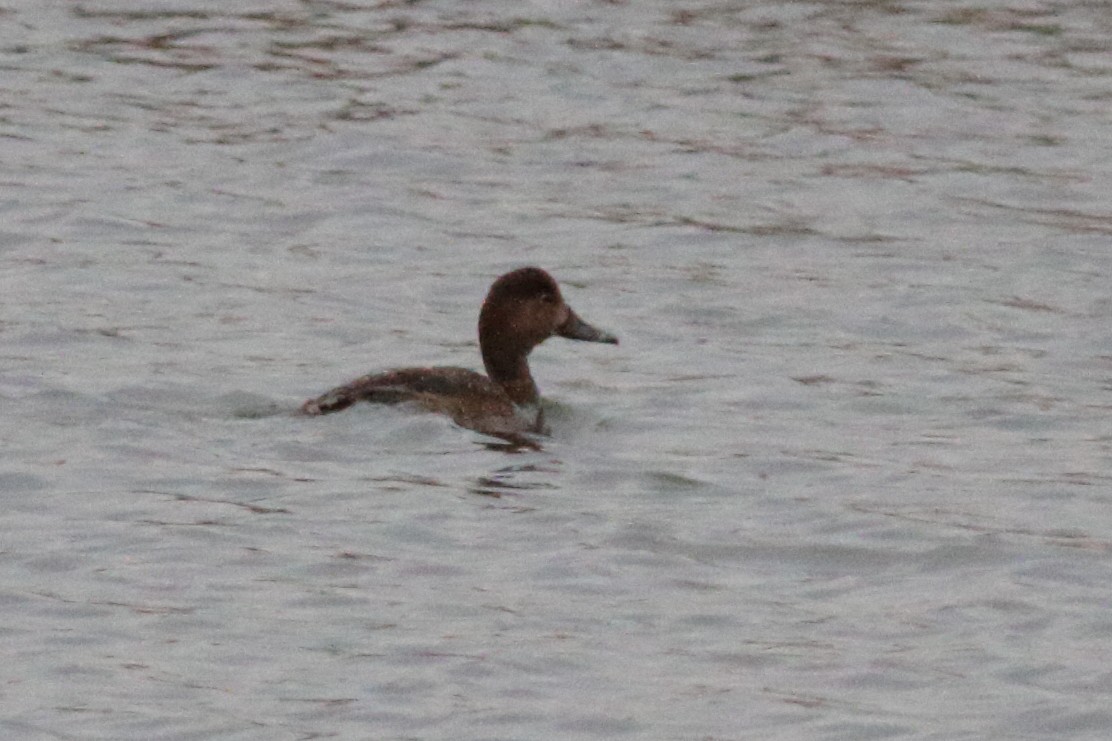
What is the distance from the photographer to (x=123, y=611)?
374 inches

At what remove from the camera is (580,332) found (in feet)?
44.9

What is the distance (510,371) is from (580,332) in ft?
1.32

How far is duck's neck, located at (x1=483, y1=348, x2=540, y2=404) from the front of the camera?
44.1 feet

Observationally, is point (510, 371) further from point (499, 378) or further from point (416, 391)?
point (416, 391)

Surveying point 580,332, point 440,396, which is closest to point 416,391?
point 440,396

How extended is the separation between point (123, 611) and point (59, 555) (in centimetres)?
77

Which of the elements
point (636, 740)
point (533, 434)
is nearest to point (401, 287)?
point (533, 434)

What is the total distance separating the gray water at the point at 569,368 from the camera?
9.00 m

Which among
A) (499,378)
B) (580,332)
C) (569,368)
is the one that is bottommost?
(569,368)

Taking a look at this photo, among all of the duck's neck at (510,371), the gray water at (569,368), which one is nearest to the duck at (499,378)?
the duck's neck at (510,371)

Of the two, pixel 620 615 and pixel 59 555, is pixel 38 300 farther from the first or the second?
pixel 620 615

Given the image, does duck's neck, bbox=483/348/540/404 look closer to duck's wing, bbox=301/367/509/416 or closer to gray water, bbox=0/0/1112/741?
gray water, bbox=0/0/1112/741

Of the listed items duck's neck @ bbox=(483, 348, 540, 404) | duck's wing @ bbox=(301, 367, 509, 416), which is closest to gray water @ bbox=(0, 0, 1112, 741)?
duck's wing @ bbox=(301, 367, 509, 416)

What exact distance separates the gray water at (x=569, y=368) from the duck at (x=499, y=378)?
0.18 metres
